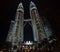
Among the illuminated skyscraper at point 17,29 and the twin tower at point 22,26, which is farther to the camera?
the twin tower at point 22,26

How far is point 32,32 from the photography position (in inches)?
1566

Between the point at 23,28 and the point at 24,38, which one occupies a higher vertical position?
the point at 23,28

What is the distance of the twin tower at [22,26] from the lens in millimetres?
36459

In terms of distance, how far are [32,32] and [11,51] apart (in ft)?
58.5

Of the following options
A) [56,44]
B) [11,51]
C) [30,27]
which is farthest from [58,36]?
[30,27]

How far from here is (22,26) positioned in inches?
1650

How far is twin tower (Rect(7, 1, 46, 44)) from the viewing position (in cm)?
3646

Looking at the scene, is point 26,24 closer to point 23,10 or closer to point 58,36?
point 23,10

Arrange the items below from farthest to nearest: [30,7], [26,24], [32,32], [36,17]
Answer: [30,7]
[36,17]
[26,24]
[32,32]

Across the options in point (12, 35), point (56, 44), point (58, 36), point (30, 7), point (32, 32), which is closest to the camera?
point (56, 44)

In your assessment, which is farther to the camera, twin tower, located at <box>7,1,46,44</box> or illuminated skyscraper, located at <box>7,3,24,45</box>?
twin tower, located at <box>7,1,46,44</box>

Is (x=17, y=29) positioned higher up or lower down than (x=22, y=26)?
lower down

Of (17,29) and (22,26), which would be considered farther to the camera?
(22,26)

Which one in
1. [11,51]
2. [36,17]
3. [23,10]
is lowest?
[11,51]
